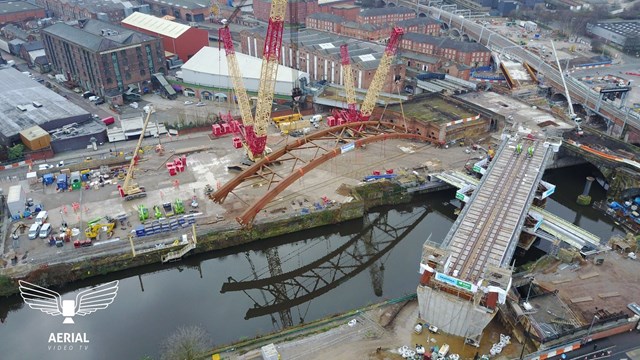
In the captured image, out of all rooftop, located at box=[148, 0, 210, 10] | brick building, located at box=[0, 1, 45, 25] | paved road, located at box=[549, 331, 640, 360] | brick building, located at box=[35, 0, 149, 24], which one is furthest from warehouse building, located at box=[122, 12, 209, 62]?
paved road, located at box=[549, 331, 640, 360]

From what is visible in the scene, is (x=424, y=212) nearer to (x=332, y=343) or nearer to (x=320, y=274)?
(x=320, y=274)

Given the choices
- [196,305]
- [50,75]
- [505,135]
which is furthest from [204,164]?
[50,75]

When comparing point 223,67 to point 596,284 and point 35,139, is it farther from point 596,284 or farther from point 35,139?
point 596,284

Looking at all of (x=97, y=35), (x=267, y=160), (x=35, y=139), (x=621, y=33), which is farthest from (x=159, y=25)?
(x=621, y=33)

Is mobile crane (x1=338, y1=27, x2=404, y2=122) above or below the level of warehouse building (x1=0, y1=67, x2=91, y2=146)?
above

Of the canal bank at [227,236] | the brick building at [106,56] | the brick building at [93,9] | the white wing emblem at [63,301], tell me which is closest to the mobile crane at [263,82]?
the canal bank at [227,236]

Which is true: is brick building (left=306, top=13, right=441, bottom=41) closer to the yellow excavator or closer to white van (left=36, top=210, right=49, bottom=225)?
the yellow excavator

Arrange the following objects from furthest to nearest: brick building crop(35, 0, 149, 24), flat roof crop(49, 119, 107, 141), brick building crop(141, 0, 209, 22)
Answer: brick building crop(141, 0, 209, 22)
brick building crop(35, 0, 149, 24)
flat roof crop(49, 119, 107, 141)
